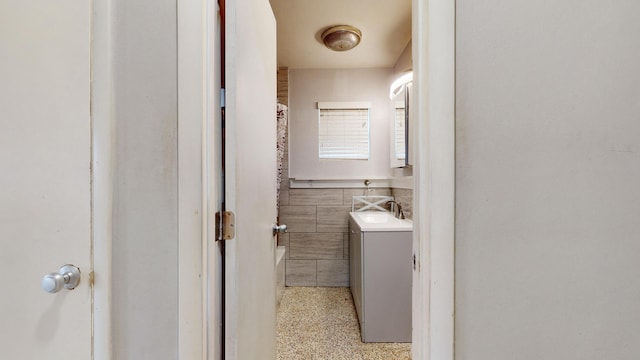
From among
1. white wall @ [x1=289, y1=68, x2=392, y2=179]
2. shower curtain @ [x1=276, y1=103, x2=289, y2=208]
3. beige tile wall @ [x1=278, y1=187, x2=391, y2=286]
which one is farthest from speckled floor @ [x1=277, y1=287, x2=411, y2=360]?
white wall @ [x1=289, y1=68, x2=392, y2=179]

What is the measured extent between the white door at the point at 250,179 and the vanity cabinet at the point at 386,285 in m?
0.85

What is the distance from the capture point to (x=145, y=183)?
2.54 feet

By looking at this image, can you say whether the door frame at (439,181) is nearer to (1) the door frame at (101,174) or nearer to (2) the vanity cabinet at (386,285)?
(1) the door frame at (101,174)

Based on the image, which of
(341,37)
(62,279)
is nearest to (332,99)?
(341,37)

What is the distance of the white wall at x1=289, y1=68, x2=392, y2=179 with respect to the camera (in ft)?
10.0

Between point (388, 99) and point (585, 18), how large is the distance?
235 cm

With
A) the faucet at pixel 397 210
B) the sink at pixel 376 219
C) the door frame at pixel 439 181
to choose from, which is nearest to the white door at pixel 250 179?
the door frame at pixel 439 181

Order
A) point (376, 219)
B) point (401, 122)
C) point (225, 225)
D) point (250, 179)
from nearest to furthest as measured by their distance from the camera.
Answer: point (225, 225)
point (250, 179)
point (401, 122)
point (376, 219)

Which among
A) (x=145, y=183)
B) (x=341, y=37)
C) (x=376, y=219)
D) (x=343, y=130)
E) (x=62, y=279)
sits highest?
(x=341, y=37)

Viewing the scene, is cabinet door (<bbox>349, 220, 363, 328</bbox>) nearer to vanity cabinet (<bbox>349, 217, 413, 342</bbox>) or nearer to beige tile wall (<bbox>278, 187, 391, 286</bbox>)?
vanity cabinet (<bbox>349, 217, 413, 342</bbox>)

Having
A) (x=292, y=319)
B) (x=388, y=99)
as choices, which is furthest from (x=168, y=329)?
(x=388, y=99)

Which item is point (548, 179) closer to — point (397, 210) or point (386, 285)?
point (386, 285)

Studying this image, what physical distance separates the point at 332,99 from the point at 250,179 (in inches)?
89.1

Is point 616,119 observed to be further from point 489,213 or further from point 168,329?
point 168,329
